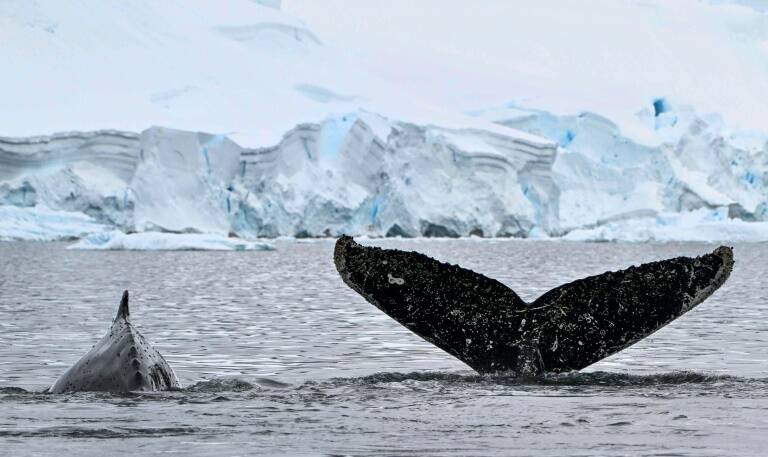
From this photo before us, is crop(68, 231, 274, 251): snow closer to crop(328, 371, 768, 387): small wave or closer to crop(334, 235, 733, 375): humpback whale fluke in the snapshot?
crop(328, 371, 768, 387): small wave

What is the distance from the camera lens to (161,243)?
5209cm

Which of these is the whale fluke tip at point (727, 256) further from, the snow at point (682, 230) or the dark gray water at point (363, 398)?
the snow at point (682, 230)

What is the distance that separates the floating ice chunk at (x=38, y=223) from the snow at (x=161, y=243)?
7.51 ft

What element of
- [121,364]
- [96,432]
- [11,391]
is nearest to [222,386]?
[11,391]

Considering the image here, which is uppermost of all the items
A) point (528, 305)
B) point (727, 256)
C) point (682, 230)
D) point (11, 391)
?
point (682, 230)

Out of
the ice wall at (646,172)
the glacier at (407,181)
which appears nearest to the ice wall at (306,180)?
the glacier at (407,181)

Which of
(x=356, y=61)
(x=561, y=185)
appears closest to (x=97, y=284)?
(x=561, y=185)

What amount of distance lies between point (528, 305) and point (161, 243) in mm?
46481

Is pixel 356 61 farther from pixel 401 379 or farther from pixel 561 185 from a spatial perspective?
pixel 401 379

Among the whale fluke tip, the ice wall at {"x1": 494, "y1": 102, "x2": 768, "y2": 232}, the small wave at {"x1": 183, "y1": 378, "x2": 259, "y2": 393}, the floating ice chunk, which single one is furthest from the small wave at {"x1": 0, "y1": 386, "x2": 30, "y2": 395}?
the ice wall at {"x1": 494, "y1": 102, "x2": 768, "y2": 232}

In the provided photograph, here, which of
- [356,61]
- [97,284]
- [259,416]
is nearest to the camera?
[259,416]

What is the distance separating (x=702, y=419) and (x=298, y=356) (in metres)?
5.87

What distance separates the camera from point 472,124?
2854 inches

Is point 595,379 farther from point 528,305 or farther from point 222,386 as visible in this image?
point 222,386
